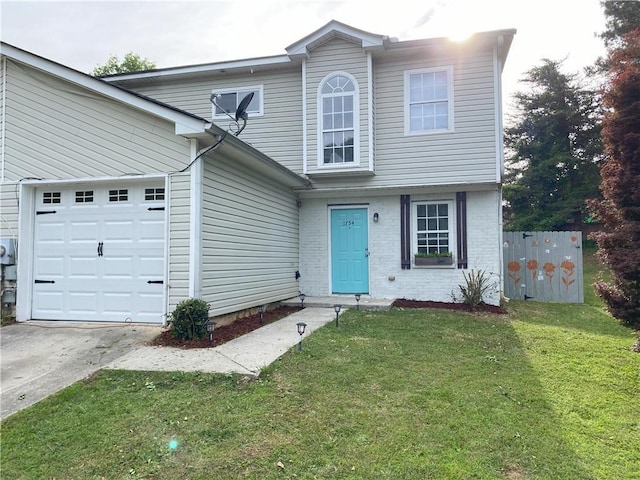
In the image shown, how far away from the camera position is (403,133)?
29.5 feet

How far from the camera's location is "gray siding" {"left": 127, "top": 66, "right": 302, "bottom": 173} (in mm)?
9461

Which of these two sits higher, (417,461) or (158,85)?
(158,85)

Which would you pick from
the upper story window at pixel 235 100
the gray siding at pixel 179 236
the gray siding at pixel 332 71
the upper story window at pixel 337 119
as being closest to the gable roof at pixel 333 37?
the gray siding at pixel 332 71

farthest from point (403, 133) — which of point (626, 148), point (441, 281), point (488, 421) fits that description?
point (488, 421)

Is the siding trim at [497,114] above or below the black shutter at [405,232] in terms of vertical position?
above

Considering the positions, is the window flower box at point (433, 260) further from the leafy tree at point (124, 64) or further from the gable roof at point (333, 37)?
Result: the leafy tree at point (124, 64)

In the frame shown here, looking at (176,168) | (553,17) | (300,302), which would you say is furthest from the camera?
(300,302)

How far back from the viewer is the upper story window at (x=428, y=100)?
880cm

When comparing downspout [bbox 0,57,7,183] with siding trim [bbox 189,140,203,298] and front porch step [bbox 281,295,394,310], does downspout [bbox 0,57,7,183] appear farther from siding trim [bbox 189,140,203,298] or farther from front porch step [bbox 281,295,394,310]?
front porch step [bbox 281,295,394,310]

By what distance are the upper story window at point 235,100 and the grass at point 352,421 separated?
22.5 ft

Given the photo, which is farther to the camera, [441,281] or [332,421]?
[441,281]

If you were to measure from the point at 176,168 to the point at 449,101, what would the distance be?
244 inches

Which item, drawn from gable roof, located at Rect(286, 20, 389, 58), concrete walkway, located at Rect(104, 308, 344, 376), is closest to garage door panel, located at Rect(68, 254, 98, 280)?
concrete walkway, located at Rect(104, 308, 344, 376)

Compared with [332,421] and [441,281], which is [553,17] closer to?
[441,281]
